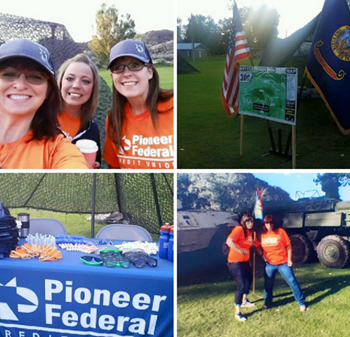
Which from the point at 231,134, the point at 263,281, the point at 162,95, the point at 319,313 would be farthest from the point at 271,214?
the point at 231,134

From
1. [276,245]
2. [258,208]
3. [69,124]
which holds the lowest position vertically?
[276,245]

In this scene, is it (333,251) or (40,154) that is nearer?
(40,154)

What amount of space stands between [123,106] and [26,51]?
556 mm

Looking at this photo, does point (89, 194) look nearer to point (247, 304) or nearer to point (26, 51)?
point (247, 304)

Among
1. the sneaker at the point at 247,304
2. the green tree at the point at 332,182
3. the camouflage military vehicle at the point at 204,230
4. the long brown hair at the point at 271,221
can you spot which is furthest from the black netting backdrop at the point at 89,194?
the green tree at the point at 332,182

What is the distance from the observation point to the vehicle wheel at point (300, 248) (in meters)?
2.49

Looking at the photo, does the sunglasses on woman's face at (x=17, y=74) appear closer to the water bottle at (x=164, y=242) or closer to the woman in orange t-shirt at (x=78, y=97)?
the woman in orange t-shirt at (x=78, y=97)

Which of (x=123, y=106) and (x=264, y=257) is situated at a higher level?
(x=123, y=106)

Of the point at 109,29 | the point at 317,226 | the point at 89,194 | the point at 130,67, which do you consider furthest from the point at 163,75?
the point at 89,194

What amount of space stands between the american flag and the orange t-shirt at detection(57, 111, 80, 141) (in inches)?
74.6

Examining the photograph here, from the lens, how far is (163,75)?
2107mm

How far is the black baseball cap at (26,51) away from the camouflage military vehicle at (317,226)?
1.53m

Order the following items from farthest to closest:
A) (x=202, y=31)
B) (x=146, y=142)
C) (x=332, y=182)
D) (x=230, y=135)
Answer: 1. (x=230, y=135)
2. (x=202, y=31)
3. (x=332, y=182)
4. (x=146, y=142)

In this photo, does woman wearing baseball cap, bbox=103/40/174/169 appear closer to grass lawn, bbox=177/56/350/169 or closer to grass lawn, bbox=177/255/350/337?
grass lawn, bbox=177/255/350/337
